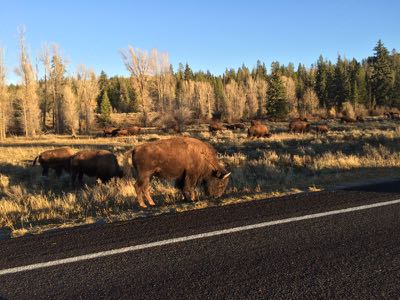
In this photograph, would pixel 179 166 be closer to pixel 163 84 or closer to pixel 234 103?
pixel 163 84

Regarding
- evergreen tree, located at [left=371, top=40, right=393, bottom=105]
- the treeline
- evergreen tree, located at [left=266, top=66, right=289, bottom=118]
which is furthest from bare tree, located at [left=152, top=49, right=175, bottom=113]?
evergreen tree, located at [left=371, top=40, right=393, bottom=105]

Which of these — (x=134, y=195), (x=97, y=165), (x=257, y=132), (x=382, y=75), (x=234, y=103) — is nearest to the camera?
(x=134, y=195)

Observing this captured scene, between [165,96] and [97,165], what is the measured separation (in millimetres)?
55156

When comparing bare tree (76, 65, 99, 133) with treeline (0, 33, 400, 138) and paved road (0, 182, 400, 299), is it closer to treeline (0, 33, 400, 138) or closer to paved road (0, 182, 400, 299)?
treeline (0, 33, 400, 138)

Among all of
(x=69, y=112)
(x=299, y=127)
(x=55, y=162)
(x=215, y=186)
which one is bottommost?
(x=215, y=186)

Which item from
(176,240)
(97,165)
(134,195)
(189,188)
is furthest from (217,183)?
(97,165)

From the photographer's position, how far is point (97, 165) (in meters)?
15.5

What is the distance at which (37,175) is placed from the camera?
18375 millimetres

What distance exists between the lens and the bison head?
903 cm

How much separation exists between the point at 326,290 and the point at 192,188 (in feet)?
18.8

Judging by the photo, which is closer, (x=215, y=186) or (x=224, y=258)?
(x=224, y=258)

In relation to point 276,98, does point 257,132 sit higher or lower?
lower

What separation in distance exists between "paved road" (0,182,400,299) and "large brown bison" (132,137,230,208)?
2458 millimetres

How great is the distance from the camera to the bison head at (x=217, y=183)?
356 inches
